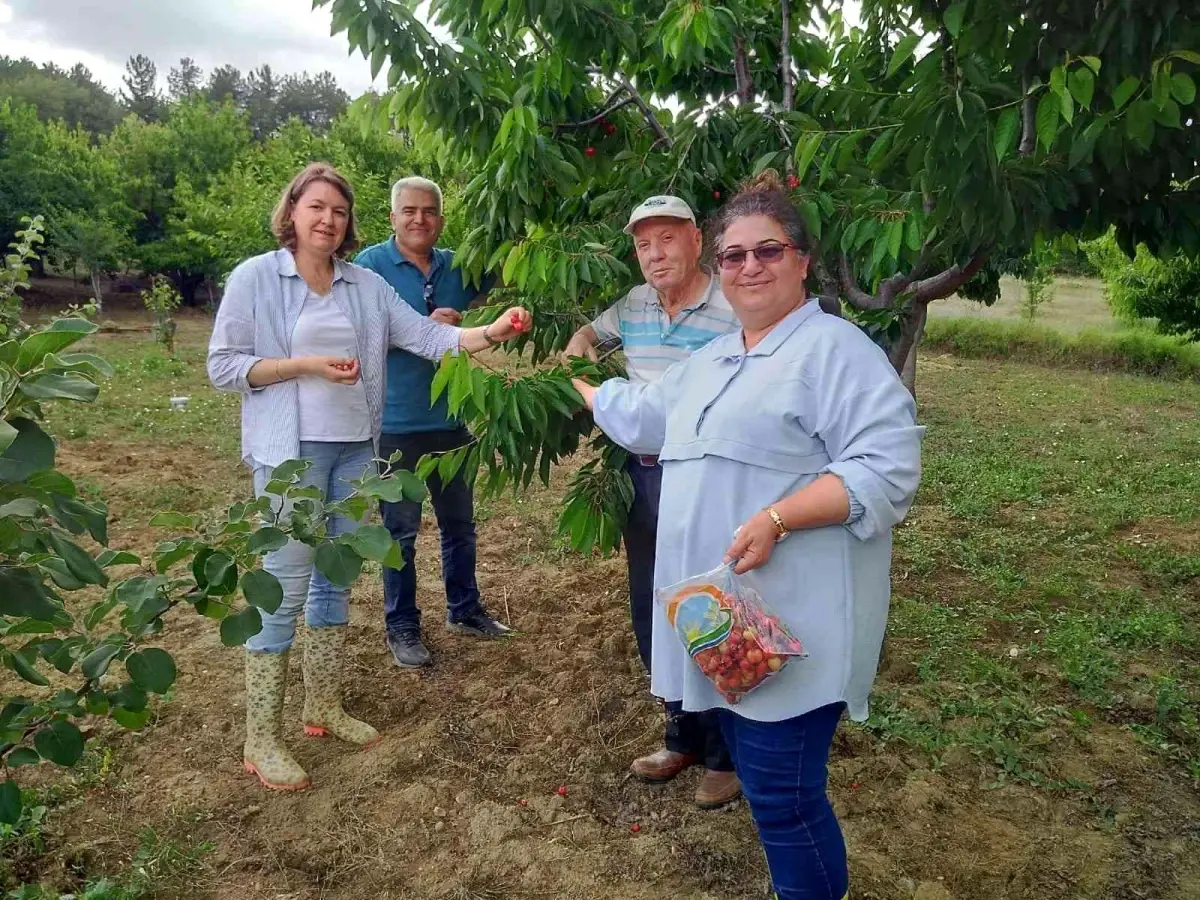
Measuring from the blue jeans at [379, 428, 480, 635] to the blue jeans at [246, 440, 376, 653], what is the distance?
452mm

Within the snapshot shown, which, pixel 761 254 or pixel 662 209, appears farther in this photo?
pixel 662 209

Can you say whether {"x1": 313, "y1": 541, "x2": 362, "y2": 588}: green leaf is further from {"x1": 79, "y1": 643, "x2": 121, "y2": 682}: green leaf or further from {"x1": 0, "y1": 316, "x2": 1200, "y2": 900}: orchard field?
{"x1": 0, "y1": 316, "x2": 1200, "y2": 900}: orchard field

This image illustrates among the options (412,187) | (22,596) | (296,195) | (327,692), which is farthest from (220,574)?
(412,187)

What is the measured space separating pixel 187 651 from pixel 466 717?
151 cm

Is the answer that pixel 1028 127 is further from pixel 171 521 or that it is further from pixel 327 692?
pixel 327 692

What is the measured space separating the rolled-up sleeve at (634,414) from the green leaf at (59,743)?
1386mm

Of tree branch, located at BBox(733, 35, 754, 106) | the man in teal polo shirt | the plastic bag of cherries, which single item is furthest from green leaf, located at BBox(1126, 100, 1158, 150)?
the man in teal polo shirt

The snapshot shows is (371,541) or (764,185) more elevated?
(764,185)

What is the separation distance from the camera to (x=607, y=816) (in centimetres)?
298

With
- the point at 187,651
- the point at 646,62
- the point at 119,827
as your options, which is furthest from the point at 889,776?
the point at 187,651

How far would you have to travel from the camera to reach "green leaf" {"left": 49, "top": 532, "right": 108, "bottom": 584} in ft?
4.77

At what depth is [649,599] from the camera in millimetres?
3002

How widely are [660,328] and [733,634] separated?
1.13 m

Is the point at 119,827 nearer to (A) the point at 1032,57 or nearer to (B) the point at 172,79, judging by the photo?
(A) the point at 1032,57
